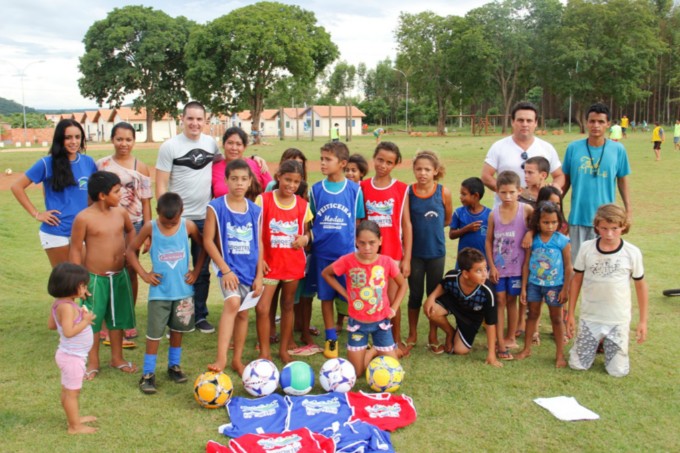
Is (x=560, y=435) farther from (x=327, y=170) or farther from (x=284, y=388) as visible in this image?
(x=327, y=170)

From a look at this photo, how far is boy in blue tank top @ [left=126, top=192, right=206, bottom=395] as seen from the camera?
15.6ft

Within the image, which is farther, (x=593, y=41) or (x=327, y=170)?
(x=593, y=41)

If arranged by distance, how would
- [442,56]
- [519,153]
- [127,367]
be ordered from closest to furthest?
[127,367] < [519,153] < [442,56]

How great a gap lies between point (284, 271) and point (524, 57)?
58429mm

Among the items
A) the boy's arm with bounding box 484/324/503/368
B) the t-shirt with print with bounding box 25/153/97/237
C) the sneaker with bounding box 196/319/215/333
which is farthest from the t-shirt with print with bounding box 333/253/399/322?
the t-shirt with print with bounding box 25/153/97/237

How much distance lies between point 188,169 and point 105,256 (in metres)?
1.30

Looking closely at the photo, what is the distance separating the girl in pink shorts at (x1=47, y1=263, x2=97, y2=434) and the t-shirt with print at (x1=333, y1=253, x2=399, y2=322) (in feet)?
7.18

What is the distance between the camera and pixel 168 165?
5773 mm

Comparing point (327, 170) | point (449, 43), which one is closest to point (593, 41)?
point (449, 43)

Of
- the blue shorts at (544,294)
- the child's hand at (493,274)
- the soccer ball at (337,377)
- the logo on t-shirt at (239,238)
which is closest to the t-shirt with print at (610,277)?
the blue shorts at (544,294)

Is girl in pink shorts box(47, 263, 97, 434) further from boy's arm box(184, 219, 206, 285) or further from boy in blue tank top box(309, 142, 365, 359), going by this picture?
boy in blue tank top box(309, 142, 365, 359)

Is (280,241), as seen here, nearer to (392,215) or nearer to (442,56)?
(392,215)

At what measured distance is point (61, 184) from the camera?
549 centimetres

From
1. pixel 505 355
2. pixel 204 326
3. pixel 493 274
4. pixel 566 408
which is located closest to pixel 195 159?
pixel 204 326
